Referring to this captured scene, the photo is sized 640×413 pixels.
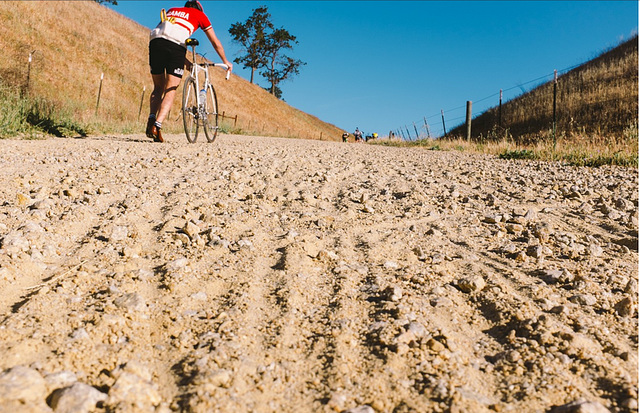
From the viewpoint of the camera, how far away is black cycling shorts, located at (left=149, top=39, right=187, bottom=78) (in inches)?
223

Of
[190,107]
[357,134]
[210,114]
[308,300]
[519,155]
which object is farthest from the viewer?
[357,134]

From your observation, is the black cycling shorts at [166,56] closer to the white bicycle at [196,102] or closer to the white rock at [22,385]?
the white bicycle at [196,102]

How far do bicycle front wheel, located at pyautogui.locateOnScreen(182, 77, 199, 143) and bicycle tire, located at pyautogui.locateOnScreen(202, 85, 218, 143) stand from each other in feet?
0.60

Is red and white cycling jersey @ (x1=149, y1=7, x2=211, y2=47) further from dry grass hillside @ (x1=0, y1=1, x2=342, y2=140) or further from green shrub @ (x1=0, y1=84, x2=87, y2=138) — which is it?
dry grass hillside @ (x1=0, y1=1, x2=342, y2=140)

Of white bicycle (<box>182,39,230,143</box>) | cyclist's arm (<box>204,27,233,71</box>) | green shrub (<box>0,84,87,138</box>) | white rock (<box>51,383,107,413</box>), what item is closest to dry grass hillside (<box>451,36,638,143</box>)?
white bicycle (<box>182,39,230,143</box>)

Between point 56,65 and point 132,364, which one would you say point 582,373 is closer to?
point 132,364

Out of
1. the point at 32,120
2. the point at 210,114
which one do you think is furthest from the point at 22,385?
the point at 32,120

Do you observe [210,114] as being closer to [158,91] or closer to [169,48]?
[158,91]

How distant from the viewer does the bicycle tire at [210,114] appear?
6.86 metres

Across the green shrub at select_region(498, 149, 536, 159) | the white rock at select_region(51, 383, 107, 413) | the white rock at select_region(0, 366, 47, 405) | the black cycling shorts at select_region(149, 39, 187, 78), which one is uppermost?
the black cycling shorts at select_region(149, 39, 187, 78)

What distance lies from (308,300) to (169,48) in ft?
16.3

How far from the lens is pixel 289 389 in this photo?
4.25 ft

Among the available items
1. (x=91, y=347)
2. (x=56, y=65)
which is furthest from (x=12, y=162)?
(x=56, y=65)

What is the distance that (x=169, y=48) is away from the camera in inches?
223
